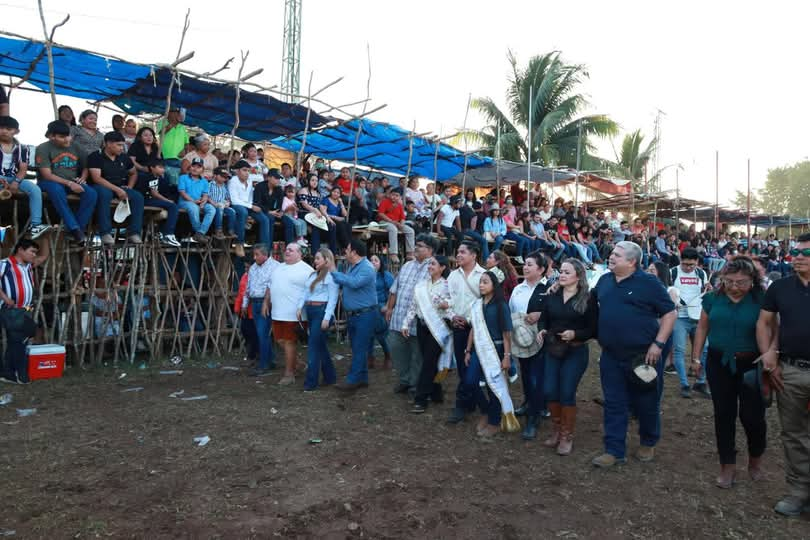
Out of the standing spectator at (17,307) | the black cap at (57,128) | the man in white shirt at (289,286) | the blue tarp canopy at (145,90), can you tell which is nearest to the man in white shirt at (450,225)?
the blue tarp canopy at (145,90)

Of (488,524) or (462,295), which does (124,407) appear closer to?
(462,295)

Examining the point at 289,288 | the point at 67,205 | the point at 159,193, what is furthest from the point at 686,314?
the point at 67,205

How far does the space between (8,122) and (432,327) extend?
527 centimetres

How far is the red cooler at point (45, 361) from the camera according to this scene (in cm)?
693

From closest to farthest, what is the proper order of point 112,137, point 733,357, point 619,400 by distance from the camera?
1. point 733,357
2. point 619,400
3. point 112,137

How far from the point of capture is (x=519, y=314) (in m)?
5.42

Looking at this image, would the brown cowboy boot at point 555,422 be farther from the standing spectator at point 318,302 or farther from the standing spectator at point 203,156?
the standing spectator at point 203,156

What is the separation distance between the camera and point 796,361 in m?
3.80

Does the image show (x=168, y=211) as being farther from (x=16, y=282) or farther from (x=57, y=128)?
(x=16, y=282)

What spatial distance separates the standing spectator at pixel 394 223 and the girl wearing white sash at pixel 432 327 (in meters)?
4.83

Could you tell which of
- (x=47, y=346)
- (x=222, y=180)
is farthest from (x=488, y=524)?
(x=222, y=180)

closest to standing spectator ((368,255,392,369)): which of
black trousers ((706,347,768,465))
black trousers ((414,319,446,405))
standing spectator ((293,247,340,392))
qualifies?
standing spectator ((293,247,340,392))

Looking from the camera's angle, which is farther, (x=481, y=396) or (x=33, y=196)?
(x=33, y=196)

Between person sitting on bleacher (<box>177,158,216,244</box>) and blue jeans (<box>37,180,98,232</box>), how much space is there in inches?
50.6
